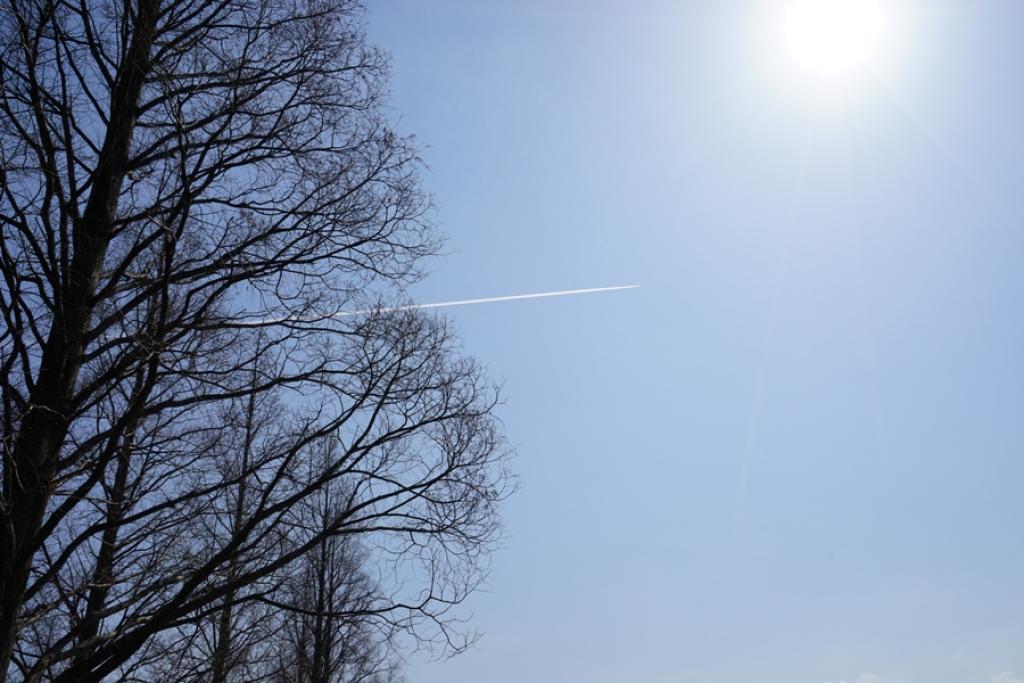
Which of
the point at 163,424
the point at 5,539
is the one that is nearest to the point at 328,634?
the point at 163,424

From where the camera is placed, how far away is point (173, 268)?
606 cm

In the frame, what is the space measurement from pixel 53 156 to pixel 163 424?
2070mm

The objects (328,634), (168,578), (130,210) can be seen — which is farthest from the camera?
(328,634)

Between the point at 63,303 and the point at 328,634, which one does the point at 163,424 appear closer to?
the point at 63,303

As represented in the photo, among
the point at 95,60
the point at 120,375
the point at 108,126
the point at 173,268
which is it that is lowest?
the point at 120,375

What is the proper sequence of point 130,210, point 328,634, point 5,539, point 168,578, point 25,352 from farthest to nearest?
point 328,634
point 130,210
point 168,578
point 25,352
point 5,539

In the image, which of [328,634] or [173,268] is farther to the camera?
[328,634]

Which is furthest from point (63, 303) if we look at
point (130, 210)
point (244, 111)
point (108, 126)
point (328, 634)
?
point (328, 634)

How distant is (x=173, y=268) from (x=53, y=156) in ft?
3.51

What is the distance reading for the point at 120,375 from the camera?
5695mm

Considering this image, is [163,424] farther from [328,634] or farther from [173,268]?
[328,634]

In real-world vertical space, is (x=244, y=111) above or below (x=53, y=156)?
above

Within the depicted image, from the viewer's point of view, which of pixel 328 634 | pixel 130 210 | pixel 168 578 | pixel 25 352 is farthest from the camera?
pixel 328 634

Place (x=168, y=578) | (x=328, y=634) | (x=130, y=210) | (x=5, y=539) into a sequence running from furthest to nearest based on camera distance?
(x=328, y=634)
(x=130, y=210)
(x=168, y=578)
(x=5, y=539)
